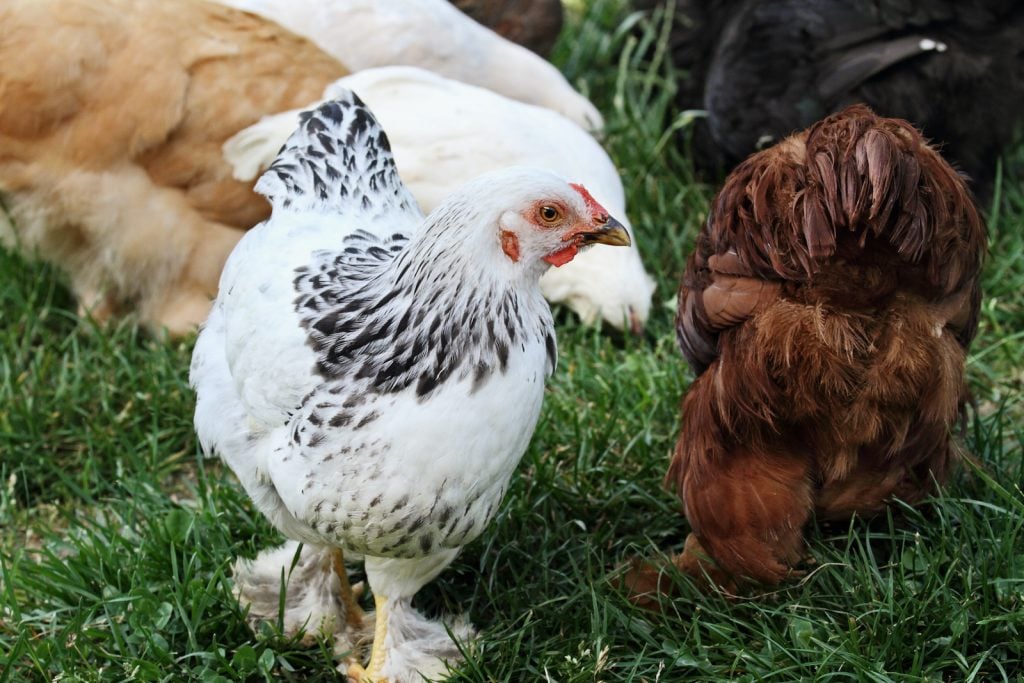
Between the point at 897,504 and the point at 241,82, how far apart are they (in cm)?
281

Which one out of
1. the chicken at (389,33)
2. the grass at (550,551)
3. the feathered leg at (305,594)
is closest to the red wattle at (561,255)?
the grass at (550,551)

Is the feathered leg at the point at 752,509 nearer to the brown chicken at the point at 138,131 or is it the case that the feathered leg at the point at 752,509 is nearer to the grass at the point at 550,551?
the grass at the point at 550,551

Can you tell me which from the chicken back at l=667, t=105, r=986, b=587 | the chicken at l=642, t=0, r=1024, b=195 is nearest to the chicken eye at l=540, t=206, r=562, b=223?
the chicken back at l=667, t=105, r=986, b=587

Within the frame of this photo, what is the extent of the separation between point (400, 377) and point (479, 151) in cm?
211

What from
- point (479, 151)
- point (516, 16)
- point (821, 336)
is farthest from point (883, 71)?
point (821, 336)

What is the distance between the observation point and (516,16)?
570 cm

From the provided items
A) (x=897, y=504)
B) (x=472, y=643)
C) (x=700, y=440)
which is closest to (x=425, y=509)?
(x=472, y=643)

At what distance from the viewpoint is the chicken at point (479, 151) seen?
13.7 ft

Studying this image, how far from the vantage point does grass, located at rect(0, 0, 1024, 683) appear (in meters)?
2.62

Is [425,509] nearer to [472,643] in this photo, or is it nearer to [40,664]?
[472,643]

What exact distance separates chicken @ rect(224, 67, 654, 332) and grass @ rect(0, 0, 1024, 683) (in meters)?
0.22

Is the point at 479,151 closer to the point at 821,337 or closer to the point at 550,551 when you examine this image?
the point at 550,551

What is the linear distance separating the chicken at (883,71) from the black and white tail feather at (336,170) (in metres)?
2.07

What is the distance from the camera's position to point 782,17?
15.2 feet
